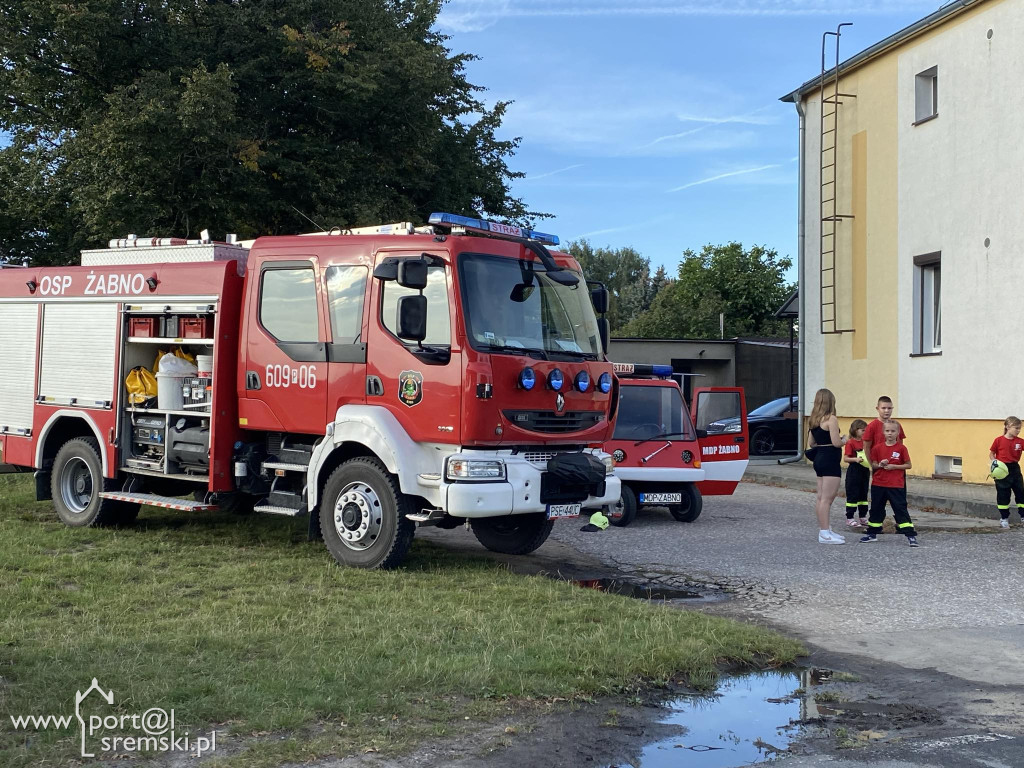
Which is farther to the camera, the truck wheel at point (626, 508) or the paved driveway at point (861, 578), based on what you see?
the truck wheel at point (626, 508)

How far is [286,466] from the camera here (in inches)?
400

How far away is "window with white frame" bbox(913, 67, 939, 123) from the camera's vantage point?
2094cm

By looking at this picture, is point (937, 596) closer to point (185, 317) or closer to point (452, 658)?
point (452, 658)

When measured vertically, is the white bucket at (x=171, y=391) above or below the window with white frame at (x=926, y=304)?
below

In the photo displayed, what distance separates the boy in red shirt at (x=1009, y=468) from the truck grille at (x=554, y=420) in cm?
688

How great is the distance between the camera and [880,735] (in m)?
5.24

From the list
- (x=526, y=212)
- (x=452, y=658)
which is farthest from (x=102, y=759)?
(x=526, y=212)

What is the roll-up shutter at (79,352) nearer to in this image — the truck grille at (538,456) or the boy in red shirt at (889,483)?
the truck grille at (538,456)

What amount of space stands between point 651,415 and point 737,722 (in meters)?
8.53

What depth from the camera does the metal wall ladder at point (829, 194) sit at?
916 inches

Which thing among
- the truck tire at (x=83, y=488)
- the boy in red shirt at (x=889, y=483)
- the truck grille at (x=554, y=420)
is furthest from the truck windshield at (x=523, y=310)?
the truck tire at (x=83, y=488)

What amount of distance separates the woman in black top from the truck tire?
7.61 metres

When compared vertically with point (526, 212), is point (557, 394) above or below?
below

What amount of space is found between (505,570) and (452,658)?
3399mm
